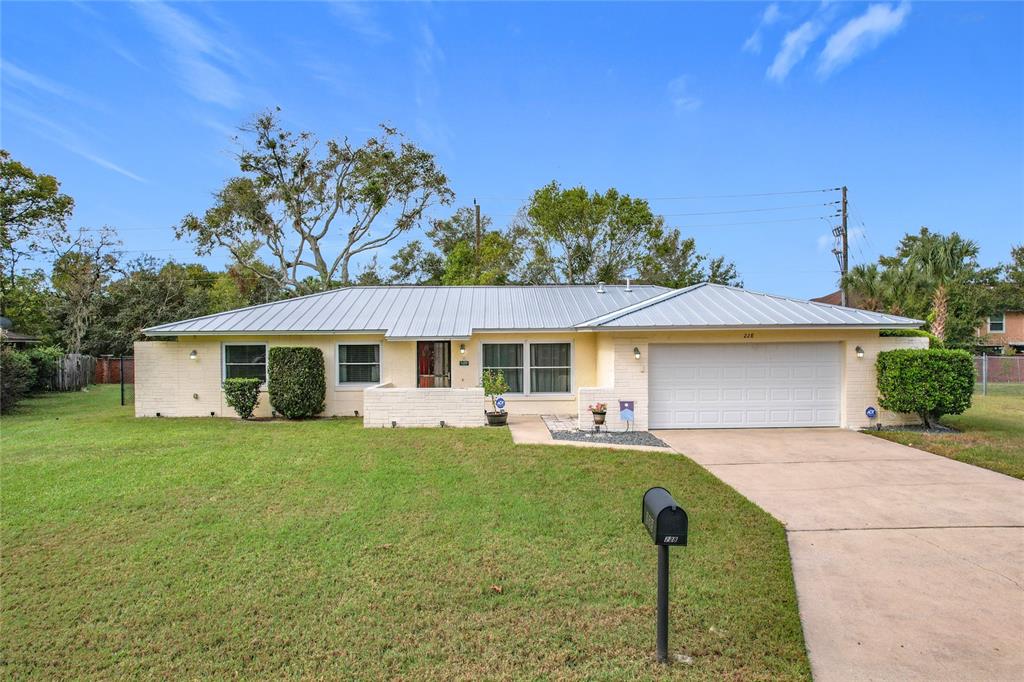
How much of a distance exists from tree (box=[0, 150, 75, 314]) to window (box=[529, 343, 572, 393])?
28.9 m

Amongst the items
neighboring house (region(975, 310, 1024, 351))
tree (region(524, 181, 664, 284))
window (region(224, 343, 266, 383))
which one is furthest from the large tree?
neighboring house (region(975, 310, 1024, 351))

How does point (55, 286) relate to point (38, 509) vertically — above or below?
above

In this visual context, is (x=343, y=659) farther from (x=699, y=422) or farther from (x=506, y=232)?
(x=506, y=232)

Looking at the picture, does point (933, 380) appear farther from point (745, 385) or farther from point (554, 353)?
point (554, 353)

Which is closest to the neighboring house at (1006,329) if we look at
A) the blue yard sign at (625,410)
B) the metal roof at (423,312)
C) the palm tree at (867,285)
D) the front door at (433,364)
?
the palm tree at (867,285)

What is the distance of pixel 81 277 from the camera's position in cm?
2619

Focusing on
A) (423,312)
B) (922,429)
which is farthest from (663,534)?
(423,312)

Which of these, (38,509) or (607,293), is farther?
(607,293)

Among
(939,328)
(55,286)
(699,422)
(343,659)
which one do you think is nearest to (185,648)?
(343,659)

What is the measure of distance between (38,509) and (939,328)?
85.7 feet

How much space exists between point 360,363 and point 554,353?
5.27 meters

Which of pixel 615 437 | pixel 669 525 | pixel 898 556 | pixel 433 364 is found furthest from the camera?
pixel 433 364

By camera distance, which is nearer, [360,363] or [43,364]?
[360,363]

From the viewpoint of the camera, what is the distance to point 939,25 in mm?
11594
